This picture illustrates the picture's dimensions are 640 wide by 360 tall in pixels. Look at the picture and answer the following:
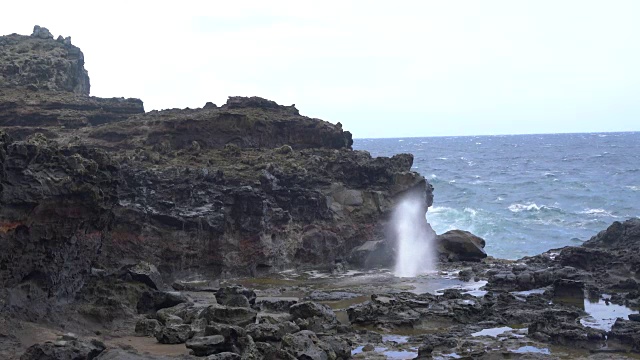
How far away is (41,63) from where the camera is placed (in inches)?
1858

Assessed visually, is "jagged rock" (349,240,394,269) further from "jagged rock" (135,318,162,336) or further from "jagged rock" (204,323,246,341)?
"jagged rock" (204,323,246,341)

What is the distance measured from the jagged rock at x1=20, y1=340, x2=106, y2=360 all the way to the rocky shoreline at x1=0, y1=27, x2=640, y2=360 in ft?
0.15

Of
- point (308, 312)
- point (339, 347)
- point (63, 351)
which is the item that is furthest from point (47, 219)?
point (339, 347)

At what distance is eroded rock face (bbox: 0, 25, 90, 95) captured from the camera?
4544 centimetres

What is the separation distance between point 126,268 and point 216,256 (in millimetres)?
9505

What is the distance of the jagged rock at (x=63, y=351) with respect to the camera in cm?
1562

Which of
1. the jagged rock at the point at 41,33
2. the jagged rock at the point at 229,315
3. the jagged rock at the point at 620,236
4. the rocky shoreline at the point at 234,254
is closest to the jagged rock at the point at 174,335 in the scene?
the rocky shoreline at the point at 234,254

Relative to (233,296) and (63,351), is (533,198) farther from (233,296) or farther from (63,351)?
(63,351)

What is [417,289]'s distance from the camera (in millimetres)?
30828

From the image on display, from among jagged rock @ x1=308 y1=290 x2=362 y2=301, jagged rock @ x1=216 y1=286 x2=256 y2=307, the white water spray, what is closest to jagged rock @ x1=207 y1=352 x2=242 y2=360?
jagged rock @ x1=216 y1=286 x2=256 y2=307

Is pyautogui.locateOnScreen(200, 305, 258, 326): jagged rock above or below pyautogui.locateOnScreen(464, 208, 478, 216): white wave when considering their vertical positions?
above

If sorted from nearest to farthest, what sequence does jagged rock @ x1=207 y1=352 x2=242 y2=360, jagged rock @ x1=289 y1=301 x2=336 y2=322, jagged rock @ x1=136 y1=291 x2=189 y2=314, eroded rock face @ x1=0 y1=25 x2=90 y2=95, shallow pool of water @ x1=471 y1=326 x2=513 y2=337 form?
jagged rock @ x1=207 y1=352 x2=242 y2=360, shallow pool of water @ x1=471 y1=326 x2=513 y2=337, jagged rock @ x1=289 y1=301 x2=336 y2=322, jagged rock @ x1=136 y1=291 x2=189 y2=314, eroded rock face @ x1=0 y1=25 x2=90 y2=95

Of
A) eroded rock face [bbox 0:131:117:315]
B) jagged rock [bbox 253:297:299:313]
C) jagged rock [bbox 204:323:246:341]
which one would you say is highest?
eroded rock face [bbox 0:131:117:315]

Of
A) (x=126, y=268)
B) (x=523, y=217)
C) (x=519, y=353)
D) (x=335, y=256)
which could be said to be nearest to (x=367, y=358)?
(x=519, y=353)
